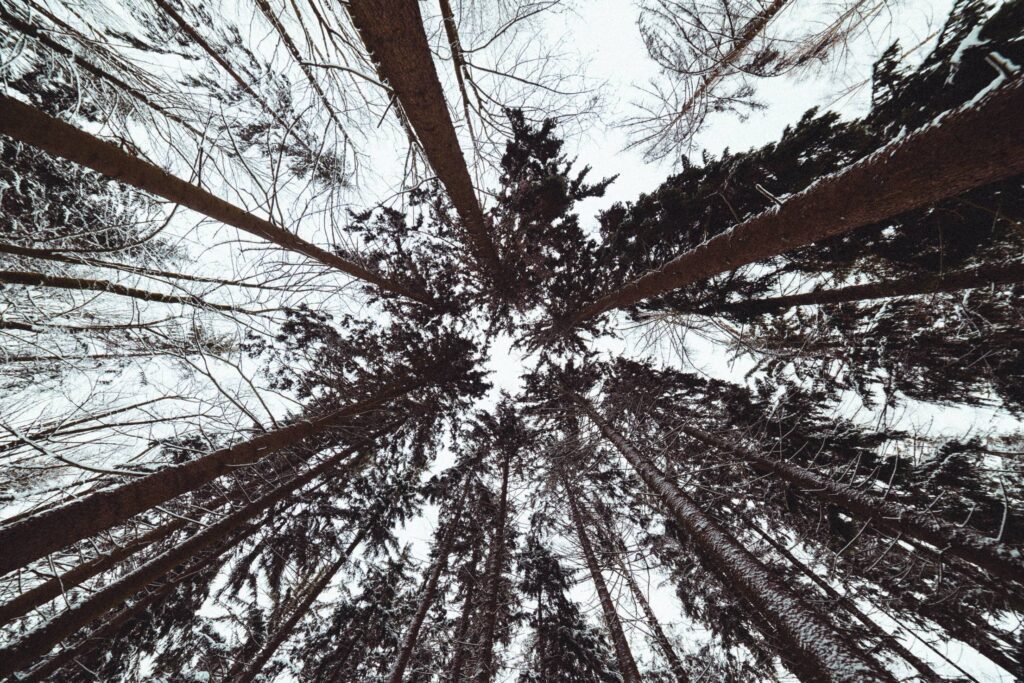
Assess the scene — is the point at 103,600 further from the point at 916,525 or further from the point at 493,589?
the point at 916,525

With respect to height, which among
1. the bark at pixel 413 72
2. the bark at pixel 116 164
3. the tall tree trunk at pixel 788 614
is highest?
the bark at pixel 413 72

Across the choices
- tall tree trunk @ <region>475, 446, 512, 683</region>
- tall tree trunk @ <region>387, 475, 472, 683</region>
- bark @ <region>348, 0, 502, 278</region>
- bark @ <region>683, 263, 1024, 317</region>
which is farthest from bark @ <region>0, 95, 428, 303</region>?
tall tree trunk @ <region>387, 475, 472, 683</region>

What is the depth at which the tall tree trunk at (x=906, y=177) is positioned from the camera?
145cm

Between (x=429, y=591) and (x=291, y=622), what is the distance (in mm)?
2659

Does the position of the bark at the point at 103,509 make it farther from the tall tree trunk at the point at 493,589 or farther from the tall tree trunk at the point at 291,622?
the tall tree trunk at the point at 493,589

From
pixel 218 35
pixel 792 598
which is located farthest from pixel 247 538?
pixel 792 598

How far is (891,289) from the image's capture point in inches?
169

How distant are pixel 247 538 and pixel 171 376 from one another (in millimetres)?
3535

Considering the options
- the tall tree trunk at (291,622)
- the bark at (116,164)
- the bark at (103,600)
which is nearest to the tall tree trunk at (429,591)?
the tall tree trunk at (291,622)

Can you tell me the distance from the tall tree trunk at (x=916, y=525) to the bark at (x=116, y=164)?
491 cm

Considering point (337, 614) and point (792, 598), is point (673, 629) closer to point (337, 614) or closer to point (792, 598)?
point (792, 598)

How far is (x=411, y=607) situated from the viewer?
827cm

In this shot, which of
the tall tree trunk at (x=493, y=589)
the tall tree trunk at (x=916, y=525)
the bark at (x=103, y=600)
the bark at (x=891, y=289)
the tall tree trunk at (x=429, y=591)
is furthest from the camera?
the tall tree trunk at (x=429, y=591)

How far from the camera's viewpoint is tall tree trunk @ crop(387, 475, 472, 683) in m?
5.93
